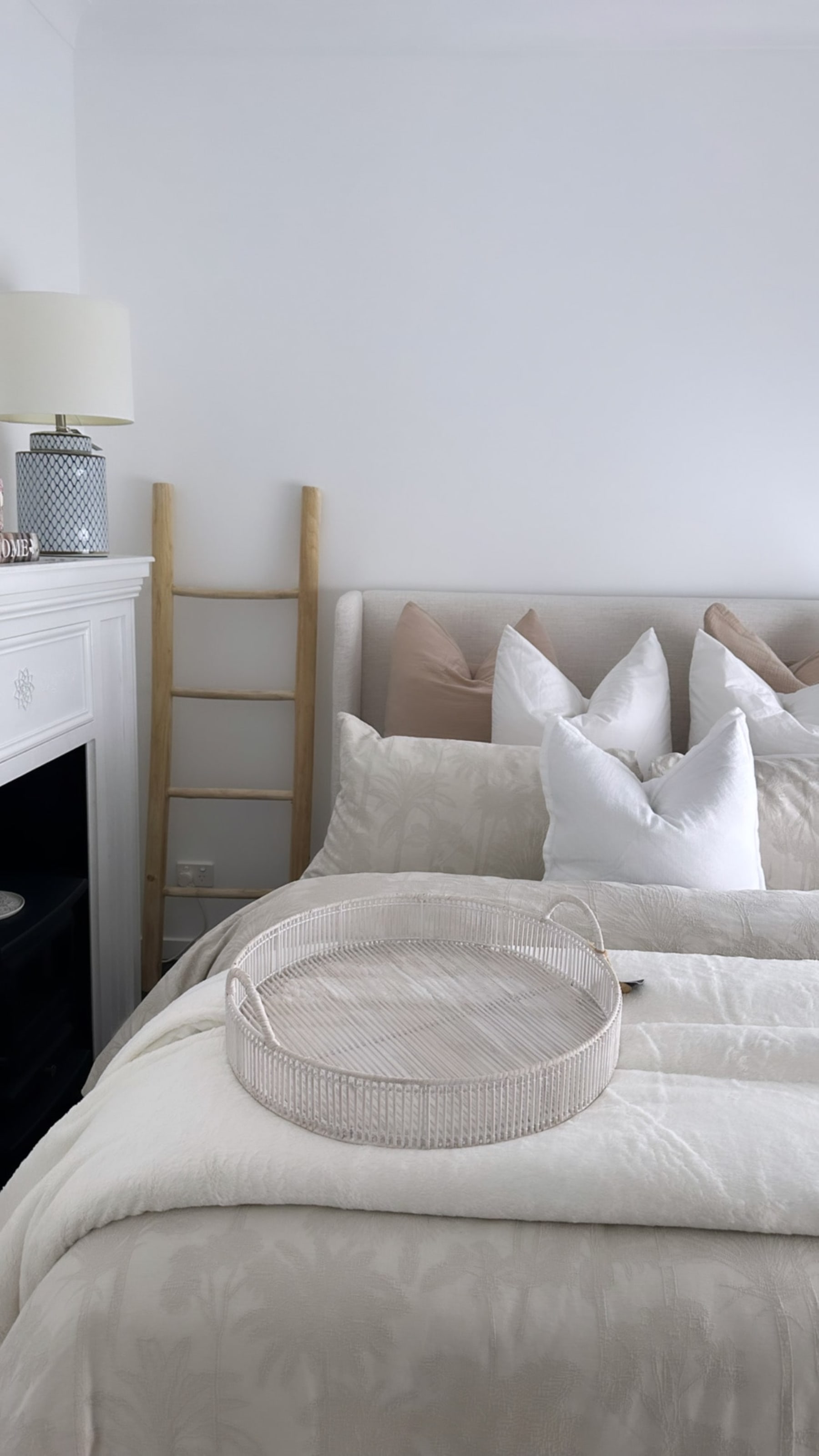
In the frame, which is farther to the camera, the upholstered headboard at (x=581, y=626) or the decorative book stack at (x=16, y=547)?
the upholstered headboard at (x=581, y=626)

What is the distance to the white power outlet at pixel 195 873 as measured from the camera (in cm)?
296

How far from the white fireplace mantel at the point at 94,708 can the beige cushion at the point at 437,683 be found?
64cm

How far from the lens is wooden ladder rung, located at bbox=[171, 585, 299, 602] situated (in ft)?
9.06

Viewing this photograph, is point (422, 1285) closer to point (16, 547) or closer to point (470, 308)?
point (16, 547)

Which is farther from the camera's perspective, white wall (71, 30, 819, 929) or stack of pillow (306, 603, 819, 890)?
white wall (71, 30, 819, 929)

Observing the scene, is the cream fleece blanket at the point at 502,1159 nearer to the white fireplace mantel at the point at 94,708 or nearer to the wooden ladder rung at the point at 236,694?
the white fireplace mantel at the point at 94,708

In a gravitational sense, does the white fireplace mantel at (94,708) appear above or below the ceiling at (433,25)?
below

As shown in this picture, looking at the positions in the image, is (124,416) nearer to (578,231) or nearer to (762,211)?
(578,231)

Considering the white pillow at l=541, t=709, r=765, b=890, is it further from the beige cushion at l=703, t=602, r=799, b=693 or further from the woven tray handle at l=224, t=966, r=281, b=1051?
the woven tray handle at l=224, t=966, r=281, b=1051

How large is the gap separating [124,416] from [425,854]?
3.99ft

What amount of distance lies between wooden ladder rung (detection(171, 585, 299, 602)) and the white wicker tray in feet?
4.71

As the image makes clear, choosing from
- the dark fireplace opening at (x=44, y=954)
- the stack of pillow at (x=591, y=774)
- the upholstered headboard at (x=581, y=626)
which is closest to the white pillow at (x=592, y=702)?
the stack of pillow at (x=591, y=774)

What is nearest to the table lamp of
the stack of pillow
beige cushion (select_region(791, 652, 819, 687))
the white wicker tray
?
the stack of pillow

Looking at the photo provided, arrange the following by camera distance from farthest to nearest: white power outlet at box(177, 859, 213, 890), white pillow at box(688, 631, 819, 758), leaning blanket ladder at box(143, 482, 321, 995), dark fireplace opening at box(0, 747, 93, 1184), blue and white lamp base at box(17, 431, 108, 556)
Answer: white power outlet at box(177, 859, 213, 890)
leaning blanket ladder at box(143, 482, 321, 995)
blue and white lamp base at box(17, 431, 108, 556)
white pillow at box(688, 631, 819, 758)
dark fireplace opening at box(0, 747, 93, 1184)
